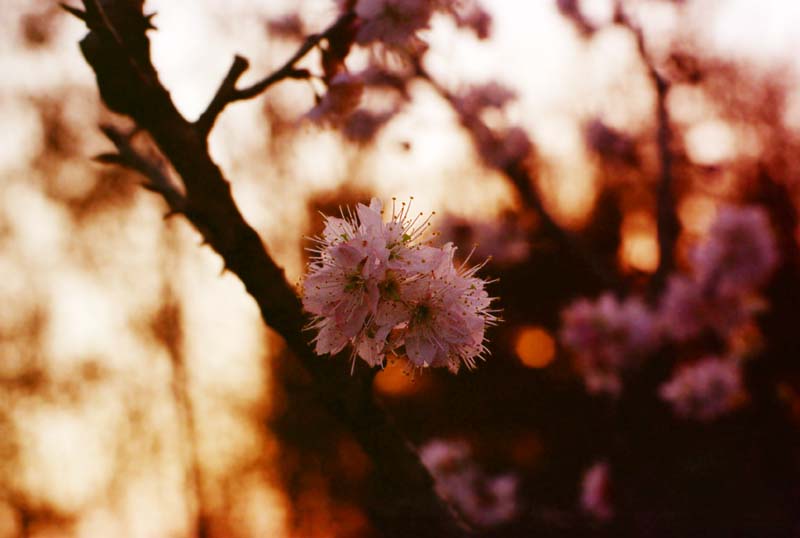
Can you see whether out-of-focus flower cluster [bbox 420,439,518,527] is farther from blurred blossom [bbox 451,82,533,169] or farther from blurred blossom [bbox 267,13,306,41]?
blurred blossom [bbox 267,13,306,41]

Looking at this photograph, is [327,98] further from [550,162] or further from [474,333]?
[550,162]

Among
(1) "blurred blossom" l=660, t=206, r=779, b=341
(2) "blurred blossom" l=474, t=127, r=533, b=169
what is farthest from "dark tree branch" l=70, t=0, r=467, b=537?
(1) "blurred blossom" l=660, t=206, r=779, b=341

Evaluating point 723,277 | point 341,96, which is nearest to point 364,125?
point 341,96

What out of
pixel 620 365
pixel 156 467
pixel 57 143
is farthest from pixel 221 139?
pixel 620 365

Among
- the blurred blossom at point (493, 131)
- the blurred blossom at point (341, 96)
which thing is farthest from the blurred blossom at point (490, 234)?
the blurred blossom at point (341, 96)

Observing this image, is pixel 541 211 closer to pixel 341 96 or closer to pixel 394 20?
pixel 394 20

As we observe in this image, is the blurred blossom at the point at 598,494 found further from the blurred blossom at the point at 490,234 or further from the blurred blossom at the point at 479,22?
the blurred blossom at the point at 479,22

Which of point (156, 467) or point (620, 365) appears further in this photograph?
point (156, 467)
